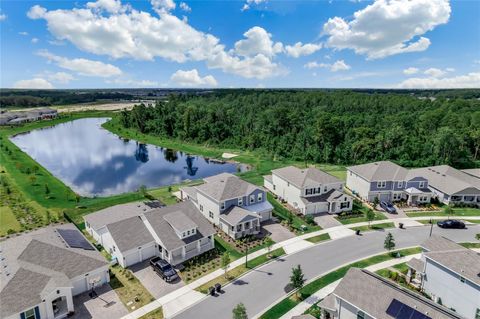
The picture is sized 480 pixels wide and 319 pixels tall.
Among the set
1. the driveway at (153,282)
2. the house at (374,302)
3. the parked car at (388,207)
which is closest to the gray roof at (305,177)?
the parked car at (388,207)

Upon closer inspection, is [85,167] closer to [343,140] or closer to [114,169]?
[114,169]

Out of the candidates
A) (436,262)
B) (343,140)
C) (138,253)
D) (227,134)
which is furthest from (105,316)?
(227,134)

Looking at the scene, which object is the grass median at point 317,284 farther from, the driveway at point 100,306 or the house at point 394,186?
the house at point 394,186

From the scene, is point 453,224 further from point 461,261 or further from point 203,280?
point 203,280

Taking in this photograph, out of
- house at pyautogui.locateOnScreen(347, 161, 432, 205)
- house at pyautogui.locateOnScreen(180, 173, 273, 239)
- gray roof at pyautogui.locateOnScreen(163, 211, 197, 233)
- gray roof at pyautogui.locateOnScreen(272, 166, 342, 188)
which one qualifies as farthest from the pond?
house at pyautogui.locateOnScreen(347, 161, 432, 205)

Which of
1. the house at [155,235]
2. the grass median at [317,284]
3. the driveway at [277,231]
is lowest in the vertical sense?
the grass median at [317,284]

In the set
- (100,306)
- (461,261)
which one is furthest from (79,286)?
(461,261)

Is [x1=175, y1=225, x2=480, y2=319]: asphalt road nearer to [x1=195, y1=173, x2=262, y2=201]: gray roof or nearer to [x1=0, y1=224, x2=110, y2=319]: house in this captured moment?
[x1=0, y1=224, x2=110, y2=319]: house
